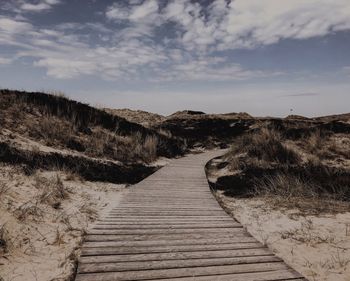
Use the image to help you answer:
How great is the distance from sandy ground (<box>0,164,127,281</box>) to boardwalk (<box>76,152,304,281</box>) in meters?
0.44

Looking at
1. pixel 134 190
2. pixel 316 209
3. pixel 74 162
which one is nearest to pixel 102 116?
pixel 74 162

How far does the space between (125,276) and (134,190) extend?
433 cm

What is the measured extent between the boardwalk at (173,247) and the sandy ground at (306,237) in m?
0.56

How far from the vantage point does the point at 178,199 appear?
24.3ft

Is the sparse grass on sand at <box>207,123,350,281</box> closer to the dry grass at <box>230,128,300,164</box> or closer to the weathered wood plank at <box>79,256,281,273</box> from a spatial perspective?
the dry grass at <box>230,128,300,164</box>

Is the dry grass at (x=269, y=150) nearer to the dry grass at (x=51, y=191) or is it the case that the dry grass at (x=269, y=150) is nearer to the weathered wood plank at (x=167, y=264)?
the dry grass at (x=51, y=191)

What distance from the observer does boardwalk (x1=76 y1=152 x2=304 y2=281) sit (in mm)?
3883

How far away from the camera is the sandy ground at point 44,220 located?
4.29m

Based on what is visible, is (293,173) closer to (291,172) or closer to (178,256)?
(291,172)

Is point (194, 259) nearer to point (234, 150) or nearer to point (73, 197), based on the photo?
point (73, 197)

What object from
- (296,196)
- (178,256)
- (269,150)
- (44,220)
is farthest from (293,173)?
(44,220)

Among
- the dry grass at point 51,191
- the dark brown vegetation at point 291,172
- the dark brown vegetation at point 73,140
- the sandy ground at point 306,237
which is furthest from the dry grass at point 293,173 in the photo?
the dry grass at point 51,191

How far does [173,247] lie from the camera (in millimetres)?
4621

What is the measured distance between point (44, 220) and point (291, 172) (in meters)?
8.03
